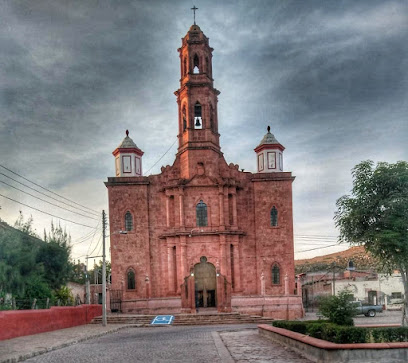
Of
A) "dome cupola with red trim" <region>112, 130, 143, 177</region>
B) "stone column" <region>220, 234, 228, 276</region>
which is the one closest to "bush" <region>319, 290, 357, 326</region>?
"stone column" <region>220, 234, 228, 276</region>

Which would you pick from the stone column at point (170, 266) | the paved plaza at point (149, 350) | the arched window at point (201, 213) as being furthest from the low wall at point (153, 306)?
the paved plaza at point (149, 350)

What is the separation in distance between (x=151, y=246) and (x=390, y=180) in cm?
2536

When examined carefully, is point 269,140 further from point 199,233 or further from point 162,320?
point 162,320

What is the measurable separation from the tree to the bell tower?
2199cm

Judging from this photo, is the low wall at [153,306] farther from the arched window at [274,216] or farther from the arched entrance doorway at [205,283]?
the arched window at [274,216]

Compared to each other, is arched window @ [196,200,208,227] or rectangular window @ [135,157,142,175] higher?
rectangular window @ [135,157,142,175]

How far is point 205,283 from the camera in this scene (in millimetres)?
41844

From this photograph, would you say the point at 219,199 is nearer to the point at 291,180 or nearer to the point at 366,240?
the point at 291,180

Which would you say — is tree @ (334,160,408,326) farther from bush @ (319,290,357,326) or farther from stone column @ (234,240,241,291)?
stone column @ (234,240,241,291)

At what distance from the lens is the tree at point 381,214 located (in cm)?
1961

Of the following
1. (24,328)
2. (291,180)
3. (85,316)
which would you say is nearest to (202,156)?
(291,180)

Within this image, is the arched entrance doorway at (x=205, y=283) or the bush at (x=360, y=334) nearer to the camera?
the bush at (x=360, y=334)

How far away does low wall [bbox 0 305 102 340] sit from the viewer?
22.6 m

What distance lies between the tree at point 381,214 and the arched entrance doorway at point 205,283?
2125 centimetres
